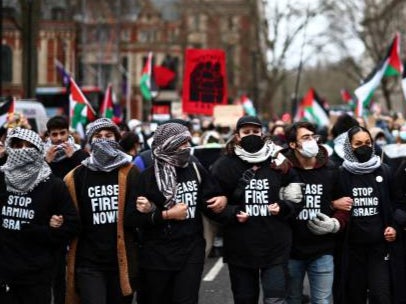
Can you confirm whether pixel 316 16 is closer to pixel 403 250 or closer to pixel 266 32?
pixel 266 32

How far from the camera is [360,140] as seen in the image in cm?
649

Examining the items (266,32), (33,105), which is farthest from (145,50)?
(33,105)

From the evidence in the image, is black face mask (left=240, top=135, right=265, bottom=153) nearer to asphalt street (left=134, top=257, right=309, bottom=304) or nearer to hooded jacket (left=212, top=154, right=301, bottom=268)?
hooded jacket (left=212, top=154, right=301, bottom=268)

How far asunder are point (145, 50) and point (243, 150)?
70.3 metres

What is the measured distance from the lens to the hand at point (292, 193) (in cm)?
606

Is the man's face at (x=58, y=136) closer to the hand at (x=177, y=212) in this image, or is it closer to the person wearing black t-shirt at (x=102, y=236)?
the person wearing black t-shirt at (x=102, y=236)

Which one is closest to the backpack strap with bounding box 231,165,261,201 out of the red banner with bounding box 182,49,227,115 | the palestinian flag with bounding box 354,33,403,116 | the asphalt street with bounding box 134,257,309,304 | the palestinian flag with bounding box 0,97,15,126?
the asphalt street with bounding box 134,257,309,304

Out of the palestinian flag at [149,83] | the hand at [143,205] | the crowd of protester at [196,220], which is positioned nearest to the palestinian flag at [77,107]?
the palestinian flag at [149,83]

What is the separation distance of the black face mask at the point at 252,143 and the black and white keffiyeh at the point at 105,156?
921 millimetres

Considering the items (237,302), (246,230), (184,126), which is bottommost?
(237,302)

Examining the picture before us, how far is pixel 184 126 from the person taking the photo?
589cm

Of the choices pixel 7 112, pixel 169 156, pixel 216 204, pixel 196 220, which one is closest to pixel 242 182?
pixel 216 204

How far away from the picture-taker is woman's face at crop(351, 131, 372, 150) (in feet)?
21.2

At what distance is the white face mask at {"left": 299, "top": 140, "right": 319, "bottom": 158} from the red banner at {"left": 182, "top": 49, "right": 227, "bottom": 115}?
9487 millimetres
